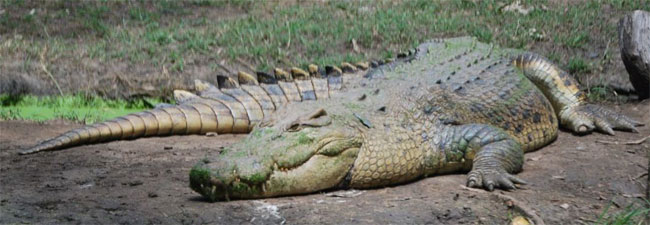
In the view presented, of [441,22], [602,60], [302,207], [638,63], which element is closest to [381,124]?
[302,207]

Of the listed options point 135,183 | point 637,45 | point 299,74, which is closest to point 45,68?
point 299,74

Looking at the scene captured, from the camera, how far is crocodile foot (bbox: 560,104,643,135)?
651 centimetres

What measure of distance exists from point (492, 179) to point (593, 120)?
7.70ft

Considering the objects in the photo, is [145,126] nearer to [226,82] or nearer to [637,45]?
[226,82]

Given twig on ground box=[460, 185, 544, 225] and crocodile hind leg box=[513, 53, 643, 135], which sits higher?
crocodile hind leg box=[513, 53, 643, 135]

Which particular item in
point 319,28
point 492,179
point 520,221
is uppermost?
point 319,28

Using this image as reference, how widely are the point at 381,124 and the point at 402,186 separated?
0.38m

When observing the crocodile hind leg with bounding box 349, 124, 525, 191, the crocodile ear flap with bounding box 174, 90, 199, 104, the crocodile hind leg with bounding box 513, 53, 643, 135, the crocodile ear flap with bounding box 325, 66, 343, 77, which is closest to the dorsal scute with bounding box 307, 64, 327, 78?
the crocodile ear flap with bounding box 325, 66, 343, 77

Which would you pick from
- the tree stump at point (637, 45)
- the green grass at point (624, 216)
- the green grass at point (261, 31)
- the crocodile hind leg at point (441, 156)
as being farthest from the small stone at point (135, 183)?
the tree stump at point (637, 45)

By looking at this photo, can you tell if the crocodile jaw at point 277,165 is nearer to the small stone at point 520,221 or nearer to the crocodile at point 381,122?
the crocodile at point 381,122

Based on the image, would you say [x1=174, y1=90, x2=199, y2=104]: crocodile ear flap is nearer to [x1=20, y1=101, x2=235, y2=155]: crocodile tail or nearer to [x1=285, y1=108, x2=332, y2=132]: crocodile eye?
[x1=20, y1=101, x2=235, y2=155]: crocodile tail

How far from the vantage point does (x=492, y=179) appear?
4.60 m

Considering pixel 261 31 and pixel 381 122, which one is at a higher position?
pixel 261 31

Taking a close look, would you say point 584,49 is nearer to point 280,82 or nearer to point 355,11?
point 355,11
